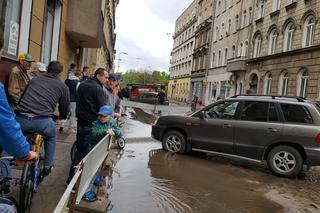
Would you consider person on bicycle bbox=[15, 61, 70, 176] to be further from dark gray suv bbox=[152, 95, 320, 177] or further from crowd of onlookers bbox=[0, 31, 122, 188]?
dark gray suv bbox=[152, 95, 320, 177]

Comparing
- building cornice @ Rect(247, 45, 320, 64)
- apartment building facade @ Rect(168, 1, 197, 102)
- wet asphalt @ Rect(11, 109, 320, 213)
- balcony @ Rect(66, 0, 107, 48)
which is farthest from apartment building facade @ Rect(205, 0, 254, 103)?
wet asphalt @ Rect(11, 109, 320, 213)

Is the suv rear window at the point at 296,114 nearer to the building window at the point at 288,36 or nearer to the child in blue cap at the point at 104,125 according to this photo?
the child in blue cap at the point at 104,125

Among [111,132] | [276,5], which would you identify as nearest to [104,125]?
[111,132]

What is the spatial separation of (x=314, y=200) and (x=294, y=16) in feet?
77.2

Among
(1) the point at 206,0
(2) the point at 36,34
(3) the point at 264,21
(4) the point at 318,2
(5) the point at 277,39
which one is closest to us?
(2) the point at 36,34

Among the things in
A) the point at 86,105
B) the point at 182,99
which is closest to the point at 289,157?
the point at 86,105

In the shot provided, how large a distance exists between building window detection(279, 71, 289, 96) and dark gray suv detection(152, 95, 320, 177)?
19.8m

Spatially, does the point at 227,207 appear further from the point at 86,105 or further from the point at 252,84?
the point at 252,84

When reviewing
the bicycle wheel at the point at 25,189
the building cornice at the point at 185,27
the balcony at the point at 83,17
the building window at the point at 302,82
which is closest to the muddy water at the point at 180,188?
the bicycle wheel at the point at 25,189

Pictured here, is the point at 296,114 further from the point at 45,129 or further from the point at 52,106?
the point at 45,129

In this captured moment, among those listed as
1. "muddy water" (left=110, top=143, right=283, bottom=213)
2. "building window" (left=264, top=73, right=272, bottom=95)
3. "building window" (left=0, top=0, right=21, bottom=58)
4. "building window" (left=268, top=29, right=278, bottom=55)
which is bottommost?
"muddy water" (left=110, top=143, right=283, bottom=213)

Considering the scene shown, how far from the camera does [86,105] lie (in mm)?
5938

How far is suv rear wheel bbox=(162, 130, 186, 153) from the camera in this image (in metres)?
10.7

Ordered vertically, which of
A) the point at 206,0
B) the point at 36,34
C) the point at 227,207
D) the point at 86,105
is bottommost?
the point at 227,207
